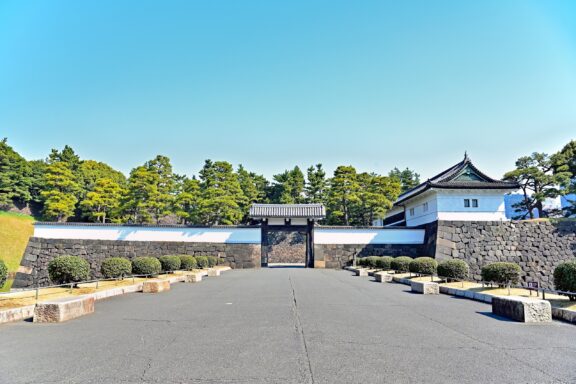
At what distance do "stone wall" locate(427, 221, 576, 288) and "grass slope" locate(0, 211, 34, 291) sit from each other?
108 feet

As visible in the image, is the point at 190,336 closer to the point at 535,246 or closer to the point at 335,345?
the point at 335,345

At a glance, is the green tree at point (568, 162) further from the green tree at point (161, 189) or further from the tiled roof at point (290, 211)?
the green tree at point (161, 189)

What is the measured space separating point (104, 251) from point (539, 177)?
102 ft

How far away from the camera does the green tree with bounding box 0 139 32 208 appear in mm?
38531

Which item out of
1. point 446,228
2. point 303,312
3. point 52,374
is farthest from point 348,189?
point 52,374

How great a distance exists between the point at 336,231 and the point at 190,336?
70.9 feet

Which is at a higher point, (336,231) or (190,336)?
(336,231)

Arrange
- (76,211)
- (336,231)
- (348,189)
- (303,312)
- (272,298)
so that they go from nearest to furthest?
(303,312)
(272,298)
(336,231)
(348,189)
(76,211)

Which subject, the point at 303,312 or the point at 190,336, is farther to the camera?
the point at 303,312

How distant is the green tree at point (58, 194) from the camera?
32875mm

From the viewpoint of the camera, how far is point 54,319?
633cm

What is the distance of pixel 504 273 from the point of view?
10.5 m

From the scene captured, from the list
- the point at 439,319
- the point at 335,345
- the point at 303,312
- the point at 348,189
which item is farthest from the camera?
the point at 348,189

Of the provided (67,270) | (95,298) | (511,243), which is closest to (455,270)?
(95,298)
